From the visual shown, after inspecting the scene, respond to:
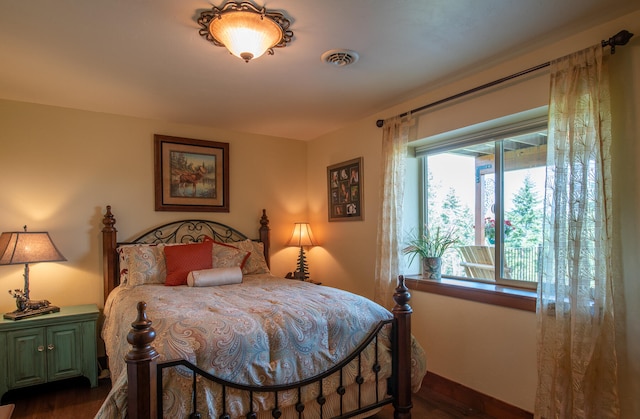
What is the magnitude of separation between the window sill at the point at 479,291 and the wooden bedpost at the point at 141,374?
2051mm

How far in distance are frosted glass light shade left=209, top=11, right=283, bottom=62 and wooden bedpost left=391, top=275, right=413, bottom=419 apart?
1.64 metres

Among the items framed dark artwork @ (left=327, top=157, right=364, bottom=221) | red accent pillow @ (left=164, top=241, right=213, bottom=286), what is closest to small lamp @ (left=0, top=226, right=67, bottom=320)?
red accent pillow @ (left=164, top=241, right=213, bottom=286)

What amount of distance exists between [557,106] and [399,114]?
1305 mm

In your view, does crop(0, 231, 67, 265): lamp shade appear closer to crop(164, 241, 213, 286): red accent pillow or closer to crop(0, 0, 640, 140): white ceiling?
crop(164, 241, 213, 286): red accent pillow

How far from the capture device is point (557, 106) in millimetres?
2020

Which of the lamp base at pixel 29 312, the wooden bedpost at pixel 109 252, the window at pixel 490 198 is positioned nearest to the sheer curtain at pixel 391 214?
the window at pixel 490 198

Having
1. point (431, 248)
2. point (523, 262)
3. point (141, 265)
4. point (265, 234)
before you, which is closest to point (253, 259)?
point (265, 234)

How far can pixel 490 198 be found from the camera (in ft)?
8.96

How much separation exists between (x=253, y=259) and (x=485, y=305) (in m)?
2.12

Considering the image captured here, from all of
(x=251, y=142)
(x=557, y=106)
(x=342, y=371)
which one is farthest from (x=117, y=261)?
(x=557, y=106)

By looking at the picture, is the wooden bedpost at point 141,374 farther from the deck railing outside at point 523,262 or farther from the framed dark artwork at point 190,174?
the framed dark artwork at point 190,174

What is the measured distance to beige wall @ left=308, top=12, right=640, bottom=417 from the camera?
1.81m

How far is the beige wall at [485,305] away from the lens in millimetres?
1812

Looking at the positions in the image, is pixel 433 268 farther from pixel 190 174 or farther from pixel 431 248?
pixel 190 174
